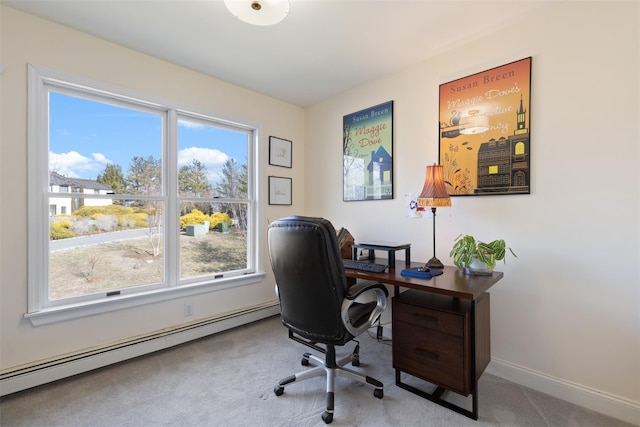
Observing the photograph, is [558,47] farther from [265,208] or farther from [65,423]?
[65,423]

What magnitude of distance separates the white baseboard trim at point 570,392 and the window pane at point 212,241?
2526 mm

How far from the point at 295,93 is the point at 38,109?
2.17 metres

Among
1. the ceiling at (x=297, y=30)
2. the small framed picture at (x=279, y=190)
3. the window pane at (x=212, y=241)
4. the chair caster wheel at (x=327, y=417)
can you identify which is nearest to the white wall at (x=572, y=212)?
the ceiling at (x=297, y=30)

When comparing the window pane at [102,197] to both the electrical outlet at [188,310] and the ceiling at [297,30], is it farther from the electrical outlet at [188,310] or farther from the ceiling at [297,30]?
the ceiling at [297,30]

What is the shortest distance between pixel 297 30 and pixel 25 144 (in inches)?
79.3

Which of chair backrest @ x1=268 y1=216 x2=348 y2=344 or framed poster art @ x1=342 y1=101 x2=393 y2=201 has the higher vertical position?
framed poster art @ x1=342 y1=101 x2=393 y2=201

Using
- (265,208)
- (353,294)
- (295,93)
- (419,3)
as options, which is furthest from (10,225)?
(419,3)

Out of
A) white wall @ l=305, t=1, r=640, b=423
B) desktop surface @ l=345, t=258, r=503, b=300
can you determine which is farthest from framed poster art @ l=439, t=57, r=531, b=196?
desktop surface @ l=345, t=258, r=503, b=300

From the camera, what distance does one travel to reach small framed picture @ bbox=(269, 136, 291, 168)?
327 cm

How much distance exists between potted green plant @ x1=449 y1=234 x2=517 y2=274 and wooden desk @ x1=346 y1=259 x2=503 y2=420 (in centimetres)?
7

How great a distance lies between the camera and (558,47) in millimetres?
1793

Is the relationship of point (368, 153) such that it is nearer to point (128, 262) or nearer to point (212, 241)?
point (212, 241)

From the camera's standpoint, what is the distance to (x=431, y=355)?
1.72m

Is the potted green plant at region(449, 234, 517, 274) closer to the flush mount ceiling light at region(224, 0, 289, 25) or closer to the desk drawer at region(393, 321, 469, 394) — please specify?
the desk drawer at region(393, 321, 469, 394)
